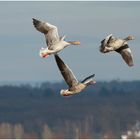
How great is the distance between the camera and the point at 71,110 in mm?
60406

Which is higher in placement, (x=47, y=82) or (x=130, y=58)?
(x=130, y=58)

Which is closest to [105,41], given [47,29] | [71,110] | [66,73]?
[66,73]

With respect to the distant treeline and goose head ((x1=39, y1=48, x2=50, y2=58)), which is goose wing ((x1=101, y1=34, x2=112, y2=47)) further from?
the distant treeline

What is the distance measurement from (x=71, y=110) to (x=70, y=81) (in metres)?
51.7

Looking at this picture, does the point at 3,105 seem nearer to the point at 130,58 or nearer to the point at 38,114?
the point at 38,114

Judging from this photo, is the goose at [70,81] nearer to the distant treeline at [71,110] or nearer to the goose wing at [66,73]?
the goose wing at [66,73]

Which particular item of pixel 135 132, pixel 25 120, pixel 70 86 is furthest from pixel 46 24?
pixel 25 120

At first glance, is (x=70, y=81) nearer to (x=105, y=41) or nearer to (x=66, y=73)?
(x=66, y=73)

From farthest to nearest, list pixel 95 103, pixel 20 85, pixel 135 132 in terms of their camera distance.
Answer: pixel 20 85 < pixel 95 103 < pixel 135 132

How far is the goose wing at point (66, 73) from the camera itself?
28.3 ft

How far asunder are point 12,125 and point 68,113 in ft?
23.8

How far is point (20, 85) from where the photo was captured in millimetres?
66812

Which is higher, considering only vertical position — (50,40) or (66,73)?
(50,40)

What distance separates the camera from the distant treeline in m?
51.1
